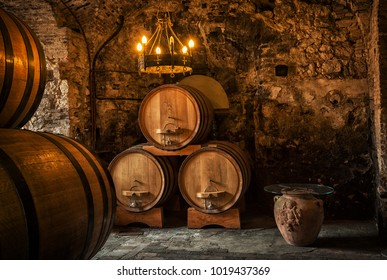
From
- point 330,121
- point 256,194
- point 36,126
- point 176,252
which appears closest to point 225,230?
point 176,252

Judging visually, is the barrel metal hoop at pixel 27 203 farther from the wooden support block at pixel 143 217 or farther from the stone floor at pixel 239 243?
the wooden support block at pixel 143 217

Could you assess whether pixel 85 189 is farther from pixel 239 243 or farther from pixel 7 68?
pixel 239 243

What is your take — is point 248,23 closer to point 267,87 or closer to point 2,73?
point 267,87

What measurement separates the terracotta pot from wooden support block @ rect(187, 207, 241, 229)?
820 millimetres

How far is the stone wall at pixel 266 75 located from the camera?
5.07 meters

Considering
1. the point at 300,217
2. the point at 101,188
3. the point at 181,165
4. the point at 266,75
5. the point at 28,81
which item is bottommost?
the point at 300,217

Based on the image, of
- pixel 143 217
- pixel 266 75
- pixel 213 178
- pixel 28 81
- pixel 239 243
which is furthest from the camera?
pixel 266 75

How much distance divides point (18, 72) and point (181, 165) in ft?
10.2

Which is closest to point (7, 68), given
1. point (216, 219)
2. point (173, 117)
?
point (173, 117)

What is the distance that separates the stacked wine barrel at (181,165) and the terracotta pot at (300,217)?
69cm

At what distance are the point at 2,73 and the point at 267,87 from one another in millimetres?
4332

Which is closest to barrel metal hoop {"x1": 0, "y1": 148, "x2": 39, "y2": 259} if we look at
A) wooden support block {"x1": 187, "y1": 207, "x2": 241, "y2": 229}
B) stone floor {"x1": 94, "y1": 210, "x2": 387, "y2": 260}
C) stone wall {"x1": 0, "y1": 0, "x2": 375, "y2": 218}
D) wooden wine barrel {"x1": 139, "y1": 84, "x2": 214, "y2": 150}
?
stone floor {"x1": 94, "y1": 210, "x2": 387, "y2": 260}

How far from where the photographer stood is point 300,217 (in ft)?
12.5

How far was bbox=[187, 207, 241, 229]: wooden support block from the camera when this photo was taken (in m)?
4.63
